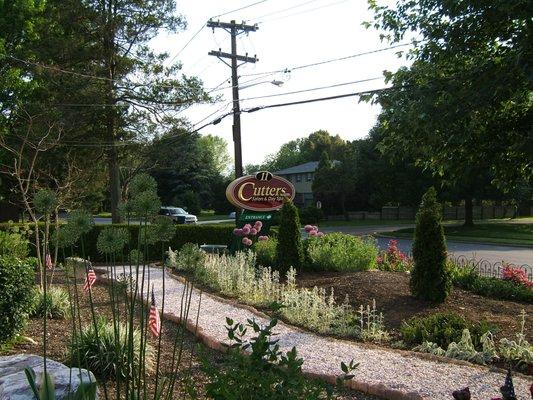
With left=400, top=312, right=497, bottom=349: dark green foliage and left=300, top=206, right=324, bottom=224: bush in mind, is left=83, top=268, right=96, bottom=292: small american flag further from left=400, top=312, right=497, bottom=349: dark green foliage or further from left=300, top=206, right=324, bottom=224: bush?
left=300, top=206, right=324, bottom=224: bush

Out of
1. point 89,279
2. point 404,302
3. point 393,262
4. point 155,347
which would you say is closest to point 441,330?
point 404,302

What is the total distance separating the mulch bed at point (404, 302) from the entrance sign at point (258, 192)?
6.43 m

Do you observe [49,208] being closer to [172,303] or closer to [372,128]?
[172,303]

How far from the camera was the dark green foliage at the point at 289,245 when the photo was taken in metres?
13.1

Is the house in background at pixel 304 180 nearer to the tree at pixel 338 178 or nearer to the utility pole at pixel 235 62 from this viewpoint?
the tree at pixel 338 178

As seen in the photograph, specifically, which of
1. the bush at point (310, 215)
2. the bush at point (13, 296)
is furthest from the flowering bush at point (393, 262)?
the bush at point (310, 215)

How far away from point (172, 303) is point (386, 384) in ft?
18.9

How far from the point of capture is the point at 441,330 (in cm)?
708

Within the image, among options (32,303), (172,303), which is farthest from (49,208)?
(172,303)

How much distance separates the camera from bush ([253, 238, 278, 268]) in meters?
14.5

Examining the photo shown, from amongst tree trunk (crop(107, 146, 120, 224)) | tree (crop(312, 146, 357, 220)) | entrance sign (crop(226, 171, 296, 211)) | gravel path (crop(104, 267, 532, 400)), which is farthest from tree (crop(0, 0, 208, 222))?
tree (crop(312, 146, 357, 220))

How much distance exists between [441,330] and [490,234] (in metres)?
28.6

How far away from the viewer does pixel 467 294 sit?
33.1 ft

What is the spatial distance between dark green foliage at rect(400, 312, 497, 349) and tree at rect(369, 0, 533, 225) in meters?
2.38
